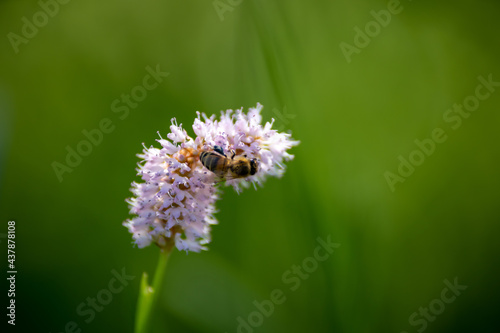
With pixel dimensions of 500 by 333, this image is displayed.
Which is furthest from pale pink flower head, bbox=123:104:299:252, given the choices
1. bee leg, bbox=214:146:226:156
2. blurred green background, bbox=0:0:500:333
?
blurred green background, bbox=0:0:500:333

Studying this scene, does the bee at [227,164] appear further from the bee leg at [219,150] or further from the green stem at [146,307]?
the green stem at [146,307]

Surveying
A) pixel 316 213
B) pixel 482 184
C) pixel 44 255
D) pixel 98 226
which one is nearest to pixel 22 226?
pixel 44 255

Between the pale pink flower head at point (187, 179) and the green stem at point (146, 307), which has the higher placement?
the pale pink flower head at point (187, 179)

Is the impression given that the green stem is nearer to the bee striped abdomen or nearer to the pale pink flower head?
the pale pink flower head

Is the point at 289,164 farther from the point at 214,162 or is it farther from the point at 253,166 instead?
the point at 214,162

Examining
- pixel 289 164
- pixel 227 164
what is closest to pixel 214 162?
pixel 227 164

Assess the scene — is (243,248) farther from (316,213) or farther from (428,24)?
(428,24)

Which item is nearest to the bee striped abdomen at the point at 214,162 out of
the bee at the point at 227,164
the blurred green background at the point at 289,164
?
the bee at the point at 227,164
